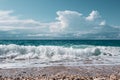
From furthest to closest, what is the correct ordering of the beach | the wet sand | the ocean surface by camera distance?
the ocean surface → the beach → the wet sand

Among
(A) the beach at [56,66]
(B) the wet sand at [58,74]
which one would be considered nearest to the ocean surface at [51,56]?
(A) the beach at [56,66]

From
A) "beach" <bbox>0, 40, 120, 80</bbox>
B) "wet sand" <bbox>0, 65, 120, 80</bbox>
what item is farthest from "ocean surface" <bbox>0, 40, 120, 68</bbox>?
"wet sand" <bbox>0, 65, 120, 80</bbox>

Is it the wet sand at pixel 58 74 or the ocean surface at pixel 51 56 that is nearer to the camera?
the wet sand at pixel 58 74

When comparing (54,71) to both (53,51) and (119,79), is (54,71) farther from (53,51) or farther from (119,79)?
(53,51)

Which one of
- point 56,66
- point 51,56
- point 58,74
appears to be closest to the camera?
point 58,74

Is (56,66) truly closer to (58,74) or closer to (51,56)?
(58,74)

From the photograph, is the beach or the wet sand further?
the beach

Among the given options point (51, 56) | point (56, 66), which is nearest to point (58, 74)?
point (56, 66)

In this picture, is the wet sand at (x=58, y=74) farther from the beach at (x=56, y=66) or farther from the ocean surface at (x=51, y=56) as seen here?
the ocean surface at (x=51, y=56)

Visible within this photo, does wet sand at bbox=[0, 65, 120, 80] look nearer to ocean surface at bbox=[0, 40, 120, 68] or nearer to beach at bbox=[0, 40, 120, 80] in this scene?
beach at bbox=[0, 40, 120, 80]

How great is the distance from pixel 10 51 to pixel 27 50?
72.7 inches

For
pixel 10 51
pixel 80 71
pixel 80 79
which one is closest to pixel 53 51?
pixel 10 51

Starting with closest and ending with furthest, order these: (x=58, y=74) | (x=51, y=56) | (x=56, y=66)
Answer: (x=58, y=74) → (x=56, y=66) → (x=51, y=56)

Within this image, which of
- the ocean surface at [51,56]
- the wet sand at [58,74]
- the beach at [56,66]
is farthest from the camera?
the ocean surface at [51,56]
